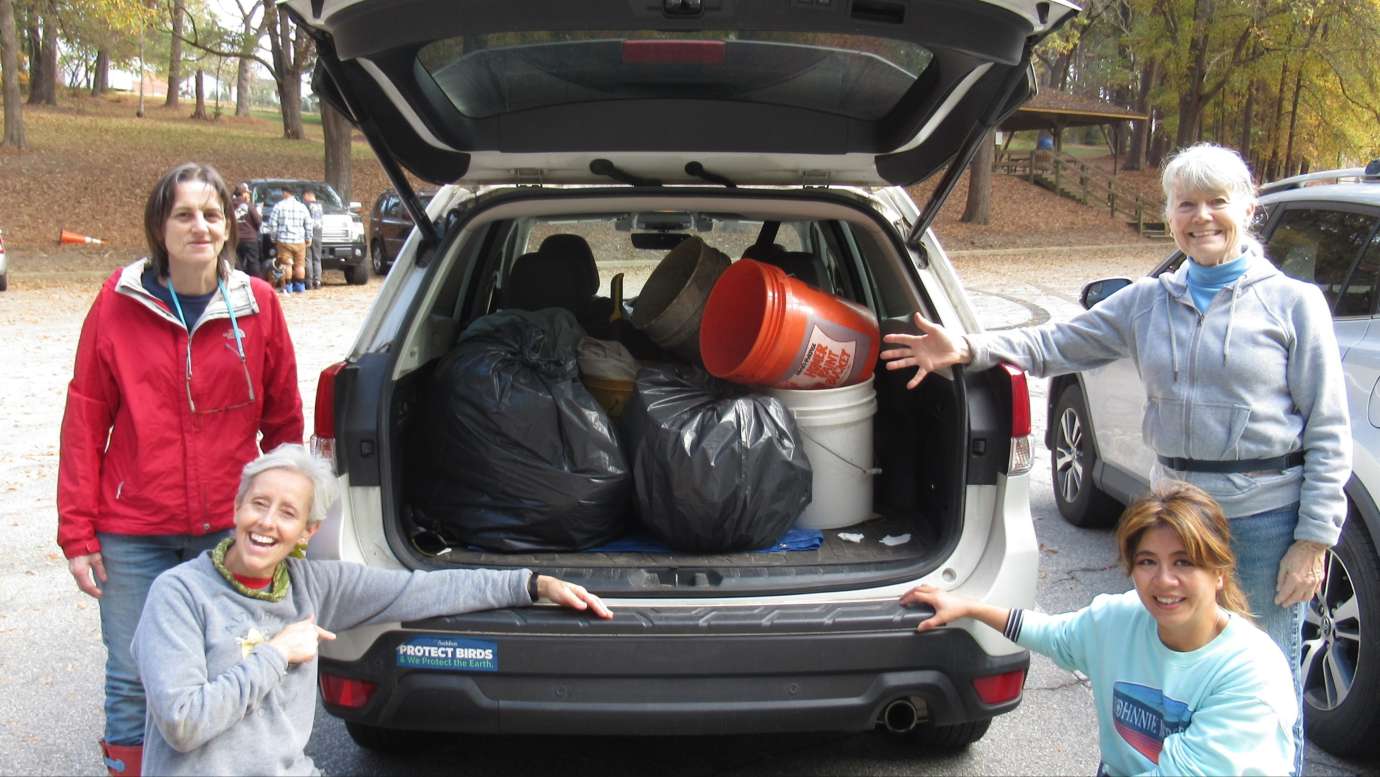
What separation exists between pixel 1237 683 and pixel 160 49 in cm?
6379

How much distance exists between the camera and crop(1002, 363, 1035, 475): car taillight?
2.99 meters

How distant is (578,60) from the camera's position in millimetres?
3141

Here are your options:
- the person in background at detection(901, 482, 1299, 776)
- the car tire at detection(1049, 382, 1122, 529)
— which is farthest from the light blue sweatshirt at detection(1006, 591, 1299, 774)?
the car tire at detection(1049, 382, 1122, 529)

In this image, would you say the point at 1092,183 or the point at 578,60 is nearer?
the point at 578,60

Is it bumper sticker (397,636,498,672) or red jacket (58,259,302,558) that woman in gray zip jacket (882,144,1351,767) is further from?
red jacket (58,259,302,558)

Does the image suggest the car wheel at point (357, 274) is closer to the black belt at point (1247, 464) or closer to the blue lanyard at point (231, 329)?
the blue lanyard at point (231, 329)

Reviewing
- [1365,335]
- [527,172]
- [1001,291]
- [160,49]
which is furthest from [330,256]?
[160,49]

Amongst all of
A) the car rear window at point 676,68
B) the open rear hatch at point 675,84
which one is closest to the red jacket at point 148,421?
the open rear hatch at point 675,84

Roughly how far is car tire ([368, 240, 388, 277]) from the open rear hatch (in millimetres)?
16263

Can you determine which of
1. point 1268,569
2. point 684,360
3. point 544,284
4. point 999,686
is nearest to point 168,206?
point 544,284

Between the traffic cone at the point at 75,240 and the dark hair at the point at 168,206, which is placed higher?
the dark hair at the point at 168,206

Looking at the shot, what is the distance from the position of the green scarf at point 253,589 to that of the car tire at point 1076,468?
392 centimetres

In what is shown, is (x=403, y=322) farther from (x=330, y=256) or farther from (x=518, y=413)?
(x=330, y=256)

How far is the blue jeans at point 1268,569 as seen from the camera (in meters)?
2.67
